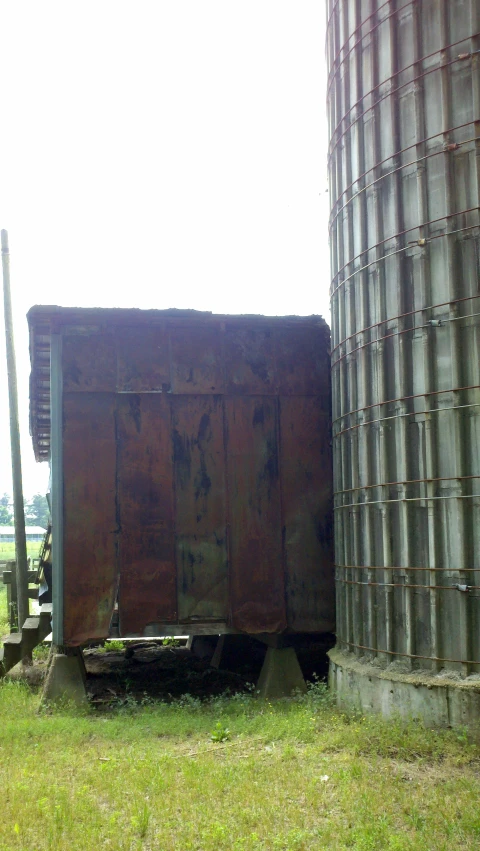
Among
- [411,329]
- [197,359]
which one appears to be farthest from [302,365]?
[411,329]

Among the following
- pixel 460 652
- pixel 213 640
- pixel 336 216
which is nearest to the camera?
pixel 460 652

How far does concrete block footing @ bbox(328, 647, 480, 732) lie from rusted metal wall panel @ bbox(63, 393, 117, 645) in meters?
3.25

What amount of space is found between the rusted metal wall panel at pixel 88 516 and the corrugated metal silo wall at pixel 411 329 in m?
3.06

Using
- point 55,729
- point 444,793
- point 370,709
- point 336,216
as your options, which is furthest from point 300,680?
point 336,216

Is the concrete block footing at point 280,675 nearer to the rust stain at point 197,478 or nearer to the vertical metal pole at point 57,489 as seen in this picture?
the rust stain at point 197,478

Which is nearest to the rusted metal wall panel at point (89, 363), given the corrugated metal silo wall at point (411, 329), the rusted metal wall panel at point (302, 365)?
the rusted metal wall panel at point (302, 365)

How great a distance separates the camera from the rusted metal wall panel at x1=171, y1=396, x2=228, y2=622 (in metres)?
10.8

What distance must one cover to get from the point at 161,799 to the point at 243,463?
509 centimetres

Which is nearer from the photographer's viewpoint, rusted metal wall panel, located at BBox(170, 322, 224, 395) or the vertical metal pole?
the vertical metal pole

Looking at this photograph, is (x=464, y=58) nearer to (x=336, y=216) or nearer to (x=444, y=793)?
(x=336, y=216)

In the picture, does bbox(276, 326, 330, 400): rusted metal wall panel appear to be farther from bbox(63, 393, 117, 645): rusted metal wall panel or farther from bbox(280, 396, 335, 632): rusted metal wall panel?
bbox(63, 393, 117, 645): rusted metal wall panel

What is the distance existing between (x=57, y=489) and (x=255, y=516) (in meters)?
2.56

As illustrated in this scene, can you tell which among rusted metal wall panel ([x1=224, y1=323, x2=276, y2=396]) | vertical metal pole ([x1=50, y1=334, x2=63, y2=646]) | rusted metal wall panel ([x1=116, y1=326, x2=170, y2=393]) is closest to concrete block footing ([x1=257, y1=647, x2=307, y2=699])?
vertical metal pole ([x1=50, y1=334, x2=63, y2=646])

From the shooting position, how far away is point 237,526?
35.9 feet
